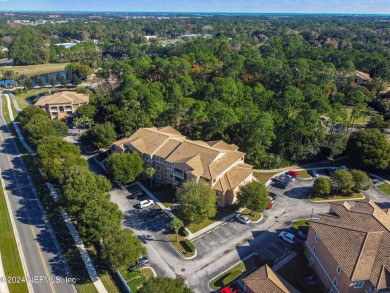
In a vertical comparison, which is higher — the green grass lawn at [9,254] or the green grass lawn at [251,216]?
the green grass lawn at [251,216]

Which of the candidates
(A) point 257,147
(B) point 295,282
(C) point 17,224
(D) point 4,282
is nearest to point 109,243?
(D) point 4,282

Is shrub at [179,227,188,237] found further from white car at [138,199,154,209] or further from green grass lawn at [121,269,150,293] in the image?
white car at [138,199,154,209]

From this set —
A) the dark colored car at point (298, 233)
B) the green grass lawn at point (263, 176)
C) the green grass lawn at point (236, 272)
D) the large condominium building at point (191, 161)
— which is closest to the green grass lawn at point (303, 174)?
the green grass lawn at point (263, 176)

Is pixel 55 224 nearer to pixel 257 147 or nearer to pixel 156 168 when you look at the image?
pixel 156 168

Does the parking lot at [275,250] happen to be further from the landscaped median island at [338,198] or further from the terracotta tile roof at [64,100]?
the terracotta tile roof at [64,100]

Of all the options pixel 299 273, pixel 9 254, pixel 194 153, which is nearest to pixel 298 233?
pixel 299 273

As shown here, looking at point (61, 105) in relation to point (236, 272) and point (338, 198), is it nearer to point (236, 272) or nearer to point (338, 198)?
point (236, 272)

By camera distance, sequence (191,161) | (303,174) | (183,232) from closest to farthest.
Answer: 1. (183,232)
2. (191,161)
3. (303,174)

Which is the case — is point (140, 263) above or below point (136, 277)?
above
